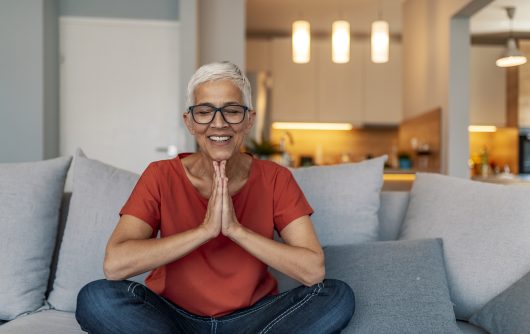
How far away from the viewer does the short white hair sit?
4.92 ft

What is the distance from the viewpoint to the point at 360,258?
1737 mm

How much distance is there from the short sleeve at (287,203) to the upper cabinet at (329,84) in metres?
5.48

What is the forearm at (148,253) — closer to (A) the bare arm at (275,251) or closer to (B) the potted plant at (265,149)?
(A) the bare arm at (275,251)

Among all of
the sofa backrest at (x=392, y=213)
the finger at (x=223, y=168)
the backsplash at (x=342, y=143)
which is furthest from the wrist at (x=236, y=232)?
the backsplash at (x=342, y=143)

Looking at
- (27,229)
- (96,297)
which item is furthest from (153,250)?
(27,229)

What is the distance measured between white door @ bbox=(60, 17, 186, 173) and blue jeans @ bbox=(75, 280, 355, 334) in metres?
3.11

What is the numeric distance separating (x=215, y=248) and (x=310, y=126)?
605 centimetres

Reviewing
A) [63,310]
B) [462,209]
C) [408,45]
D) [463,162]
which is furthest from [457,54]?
[63,310]

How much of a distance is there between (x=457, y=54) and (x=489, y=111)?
7.21 ft

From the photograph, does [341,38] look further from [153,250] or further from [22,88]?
[153,250]

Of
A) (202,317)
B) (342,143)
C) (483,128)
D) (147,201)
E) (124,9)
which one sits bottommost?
(202,317)

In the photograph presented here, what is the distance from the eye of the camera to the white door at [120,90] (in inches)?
176

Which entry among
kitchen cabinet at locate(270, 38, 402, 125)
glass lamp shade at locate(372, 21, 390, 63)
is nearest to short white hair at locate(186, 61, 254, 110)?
glass lamp shade at locate(372, 21, 390, 63)

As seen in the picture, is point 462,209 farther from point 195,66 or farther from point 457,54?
point 457,54
